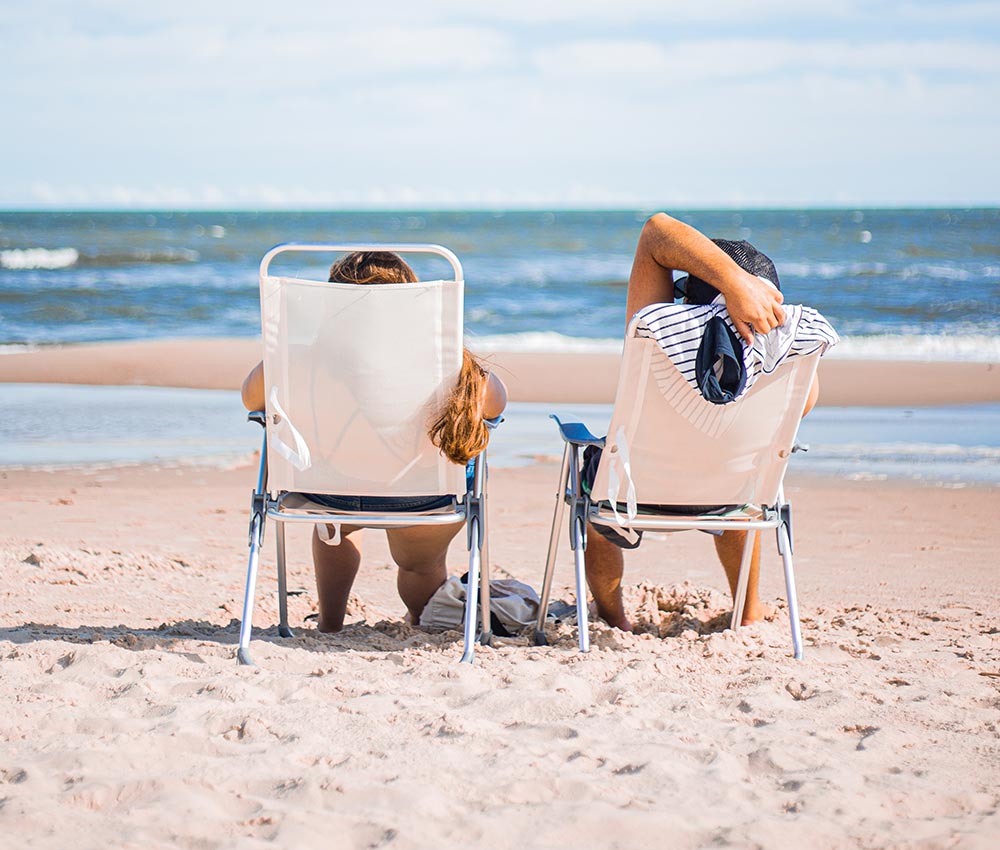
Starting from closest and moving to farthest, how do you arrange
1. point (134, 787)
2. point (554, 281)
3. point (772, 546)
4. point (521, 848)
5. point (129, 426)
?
1. point (521, 848)
2. point (134, 787)
3. point (772, 546)
4. point (129, 426)
5. point (554, 281)

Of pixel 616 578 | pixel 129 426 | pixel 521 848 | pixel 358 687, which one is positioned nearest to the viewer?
pixel 521 848

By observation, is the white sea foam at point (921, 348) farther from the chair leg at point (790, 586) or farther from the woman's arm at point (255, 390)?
the woman's arm at point (255, 390)

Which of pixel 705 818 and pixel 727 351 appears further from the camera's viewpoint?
pixel 727 351

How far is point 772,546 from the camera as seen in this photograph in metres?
5.28

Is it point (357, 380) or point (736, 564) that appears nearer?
point (357, 380)

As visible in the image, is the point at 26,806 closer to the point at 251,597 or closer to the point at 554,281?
the point at 251,597

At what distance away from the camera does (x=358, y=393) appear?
3387 mm

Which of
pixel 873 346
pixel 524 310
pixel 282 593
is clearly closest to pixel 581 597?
pixel 282 593

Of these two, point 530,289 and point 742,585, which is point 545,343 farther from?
point 742,585

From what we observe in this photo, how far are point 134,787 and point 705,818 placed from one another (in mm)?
1214

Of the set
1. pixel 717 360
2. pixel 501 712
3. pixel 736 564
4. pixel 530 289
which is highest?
pixel 717 360

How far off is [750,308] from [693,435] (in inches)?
16.4

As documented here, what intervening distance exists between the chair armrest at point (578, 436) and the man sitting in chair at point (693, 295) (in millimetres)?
371

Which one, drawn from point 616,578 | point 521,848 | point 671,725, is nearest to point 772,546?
point 616,578
